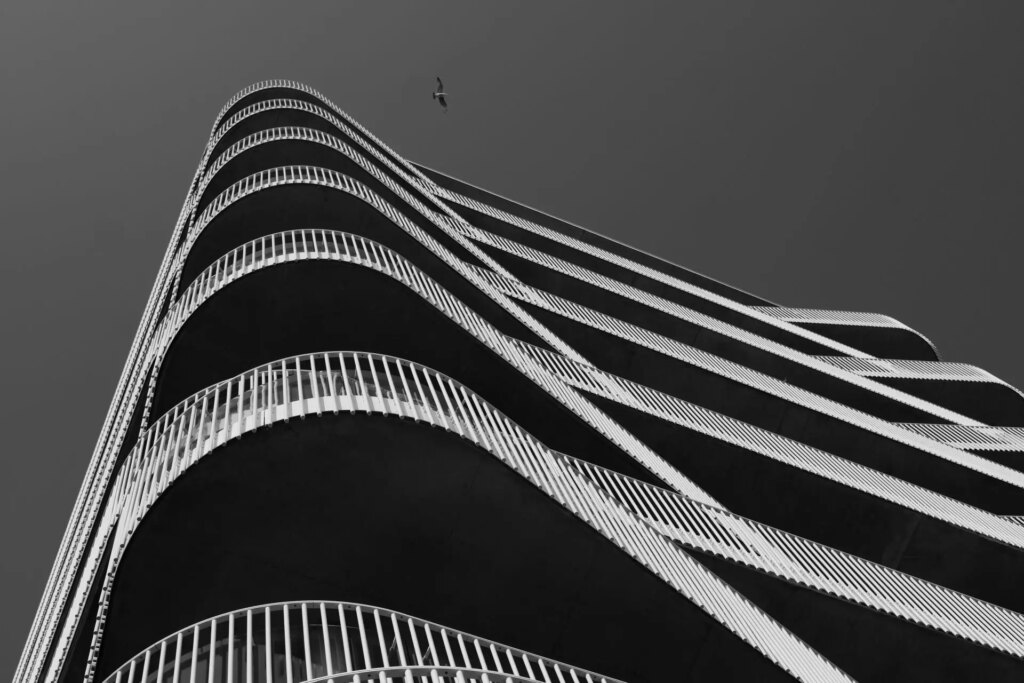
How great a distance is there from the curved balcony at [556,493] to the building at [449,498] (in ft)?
0.17

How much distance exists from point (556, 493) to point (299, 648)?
2744mm

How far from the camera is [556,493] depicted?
968cm

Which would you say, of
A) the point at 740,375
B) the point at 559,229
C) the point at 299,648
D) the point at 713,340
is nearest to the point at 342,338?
the point at 299,648

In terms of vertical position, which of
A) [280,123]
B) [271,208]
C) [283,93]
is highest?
[283,93]

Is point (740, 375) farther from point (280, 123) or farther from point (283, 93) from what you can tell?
point (283, 93)

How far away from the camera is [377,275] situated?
12.9 meters

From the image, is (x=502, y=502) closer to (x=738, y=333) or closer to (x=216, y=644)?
(x=216, y=644)

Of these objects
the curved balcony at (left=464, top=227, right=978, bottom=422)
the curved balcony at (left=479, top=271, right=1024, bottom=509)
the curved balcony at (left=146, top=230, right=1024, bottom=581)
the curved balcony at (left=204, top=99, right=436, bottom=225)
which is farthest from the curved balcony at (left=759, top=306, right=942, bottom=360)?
the curved balcony at (left=146, top=230, right=1024, bottom=581)

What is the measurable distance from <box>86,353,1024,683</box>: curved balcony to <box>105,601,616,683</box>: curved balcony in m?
1.17

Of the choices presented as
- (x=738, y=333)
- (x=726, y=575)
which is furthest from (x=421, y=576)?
(x=738, y=333)

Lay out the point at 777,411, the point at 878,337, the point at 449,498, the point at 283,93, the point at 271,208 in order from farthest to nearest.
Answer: the point at 878,337 < the point at 283,93 < the point at 777,411 < the point at 271,208 < the point at 449,498

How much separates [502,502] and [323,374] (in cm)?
248

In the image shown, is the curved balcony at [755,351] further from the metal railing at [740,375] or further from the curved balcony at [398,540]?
the curved balcony at [398,540]

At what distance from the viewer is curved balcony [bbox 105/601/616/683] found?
7.48m
